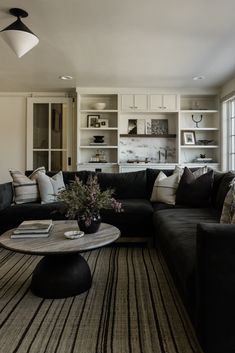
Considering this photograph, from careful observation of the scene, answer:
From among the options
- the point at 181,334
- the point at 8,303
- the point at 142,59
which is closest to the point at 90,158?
the point at 142,59

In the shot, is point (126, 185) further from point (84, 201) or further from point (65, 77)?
point (65, 77)

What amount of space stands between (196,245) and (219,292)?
0.23 meters

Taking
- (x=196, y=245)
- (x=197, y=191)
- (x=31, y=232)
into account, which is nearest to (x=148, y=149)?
(x=197, y=191)

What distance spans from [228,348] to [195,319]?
0.19m

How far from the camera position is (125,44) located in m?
3.39

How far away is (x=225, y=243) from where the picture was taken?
4.35 feet

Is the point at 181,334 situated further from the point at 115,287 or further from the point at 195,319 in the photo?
the point at 115,287

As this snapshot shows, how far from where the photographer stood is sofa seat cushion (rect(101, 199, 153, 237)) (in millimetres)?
3285

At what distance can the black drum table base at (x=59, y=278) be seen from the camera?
6.75 feet

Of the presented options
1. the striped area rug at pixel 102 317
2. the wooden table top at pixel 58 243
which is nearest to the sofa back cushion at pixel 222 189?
the striped area rug at pixel 102 317

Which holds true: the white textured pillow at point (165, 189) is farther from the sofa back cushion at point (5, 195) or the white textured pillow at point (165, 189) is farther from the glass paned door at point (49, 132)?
the glass paned door at point (49, 132)

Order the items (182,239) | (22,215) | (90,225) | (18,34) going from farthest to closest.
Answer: (22,215) < (18,34) < (90,225) < (182,239)

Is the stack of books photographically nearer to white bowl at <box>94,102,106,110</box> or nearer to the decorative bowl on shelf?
the decorative bowl on shelf

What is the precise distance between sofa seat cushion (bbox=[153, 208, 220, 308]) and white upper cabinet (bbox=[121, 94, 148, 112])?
110 inches
